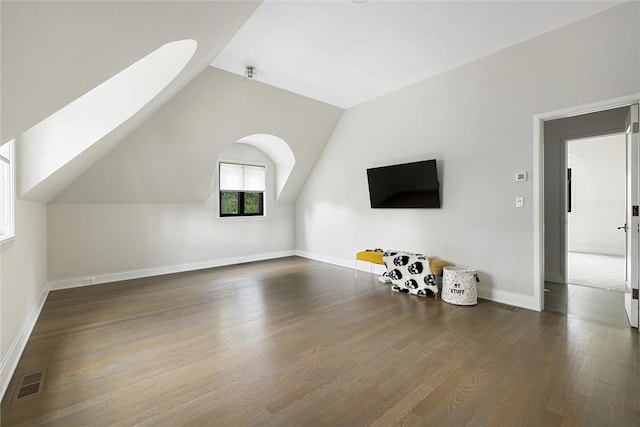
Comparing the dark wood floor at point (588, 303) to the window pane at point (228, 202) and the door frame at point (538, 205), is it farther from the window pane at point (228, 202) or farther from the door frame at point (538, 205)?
the window pane at point (228, 202)

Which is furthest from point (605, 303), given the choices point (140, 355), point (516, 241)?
point (140, 355)

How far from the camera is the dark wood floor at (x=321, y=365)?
5.77 ft

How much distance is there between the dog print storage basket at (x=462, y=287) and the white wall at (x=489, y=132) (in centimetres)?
33

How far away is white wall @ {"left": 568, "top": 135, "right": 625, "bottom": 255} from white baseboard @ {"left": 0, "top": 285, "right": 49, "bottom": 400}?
398 inches

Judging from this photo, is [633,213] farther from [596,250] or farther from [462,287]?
[596,250]

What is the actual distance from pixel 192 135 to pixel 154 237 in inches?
79.4

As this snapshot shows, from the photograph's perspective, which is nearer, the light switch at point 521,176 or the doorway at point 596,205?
the light switch at point 521,176

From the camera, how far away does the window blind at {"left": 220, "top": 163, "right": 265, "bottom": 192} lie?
20.3 ft

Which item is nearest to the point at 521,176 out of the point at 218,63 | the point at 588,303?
the point at 588,303

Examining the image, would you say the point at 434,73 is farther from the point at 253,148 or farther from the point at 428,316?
the point at 253,148

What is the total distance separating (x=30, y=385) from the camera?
2.03 meters

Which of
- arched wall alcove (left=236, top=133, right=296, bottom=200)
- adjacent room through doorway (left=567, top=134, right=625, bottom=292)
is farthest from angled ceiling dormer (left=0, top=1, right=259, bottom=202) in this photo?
adjacent room through doorway (left=567, top=134, right=625, bottom=292)

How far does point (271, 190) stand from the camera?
22.6 feet

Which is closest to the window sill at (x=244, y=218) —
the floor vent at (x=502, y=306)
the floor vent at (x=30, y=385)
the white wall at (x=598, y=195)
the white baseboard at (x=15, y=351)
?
the white baseboard at (x=15, y=351)
